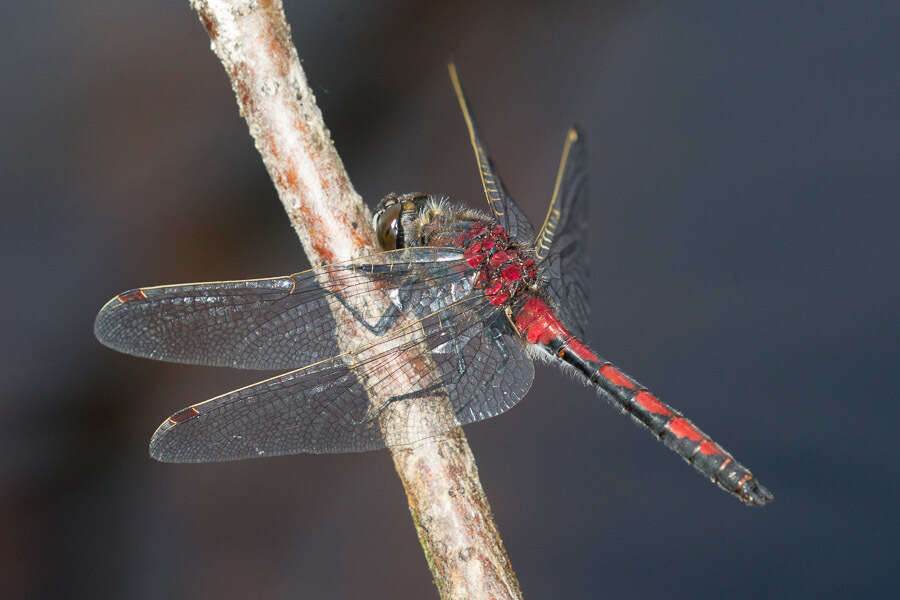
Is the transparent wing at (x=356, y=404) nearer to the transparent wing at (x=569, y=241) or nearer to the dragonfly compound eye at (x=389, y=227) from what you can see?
the dragonfly compound eye at (x=389, y=227)

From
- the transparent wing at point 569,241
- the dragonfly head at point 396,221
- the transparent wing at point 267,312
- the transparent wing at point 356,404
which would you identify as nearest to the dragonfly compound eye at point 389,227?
the dragonfly head at point 396,221

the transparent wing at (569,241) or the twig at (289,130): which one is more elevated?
the twig at (289,130)

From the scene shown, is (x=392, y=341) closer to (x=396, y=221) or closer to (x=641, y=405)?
(x=396, y=221)

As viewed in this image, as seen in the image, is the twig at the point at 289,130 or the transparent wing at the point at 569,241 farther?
the transparent wing at the point at 569,241

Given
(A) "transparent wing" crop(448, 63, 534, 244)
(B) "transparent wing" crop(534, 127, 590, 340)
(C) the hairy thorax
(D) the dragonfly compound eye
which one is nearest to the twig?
(D) the dragonfly compound eye

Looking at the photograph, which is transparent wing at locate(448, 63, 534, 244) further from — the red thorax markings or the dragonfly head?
the dragonfly head

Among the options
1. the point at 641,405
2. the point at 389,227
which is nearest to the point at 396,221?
the point at 389,227

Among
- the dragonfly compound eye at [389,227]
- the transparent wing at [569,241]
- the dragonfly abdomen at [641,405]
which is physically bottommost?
the dragonfly abdomen at [641,405]
